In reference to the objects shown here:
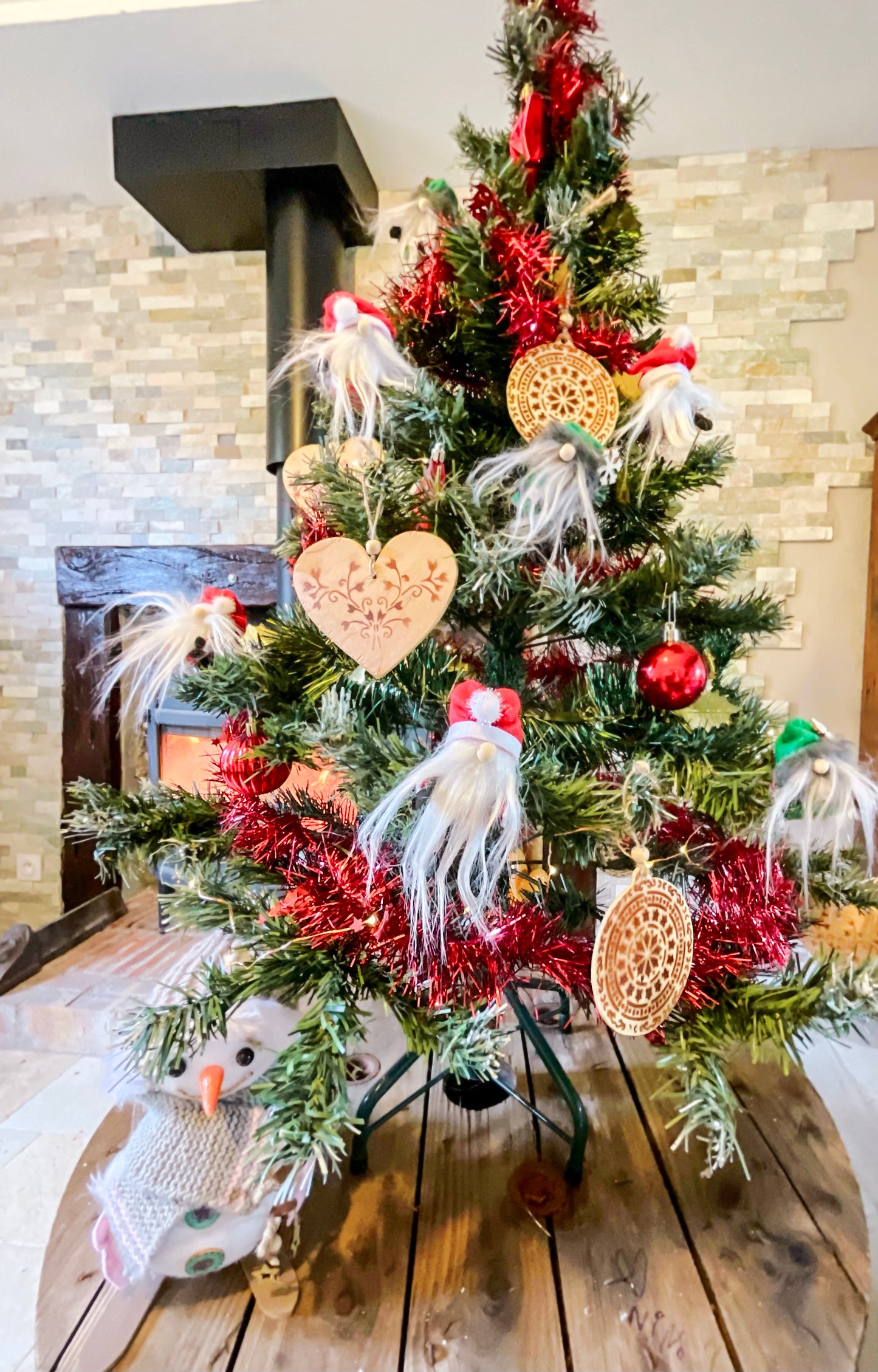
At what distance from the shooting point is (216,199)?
1.59 m

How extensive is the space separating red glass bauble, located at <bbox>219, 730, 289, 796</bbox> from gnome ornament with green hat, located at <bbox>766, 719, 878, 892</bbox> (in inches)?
16.5

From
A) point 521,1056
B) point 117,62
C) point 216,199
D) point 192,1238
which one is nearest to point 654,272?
point 216,199

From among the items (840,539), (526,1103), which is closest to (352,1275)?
(526,1103)

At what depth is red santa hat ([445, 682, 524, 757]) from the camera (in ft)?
1.50

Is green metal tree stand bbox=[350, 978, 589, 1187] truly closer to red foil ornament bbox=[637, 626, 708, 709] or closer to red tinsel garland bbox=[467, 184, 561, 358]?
red foil ornament bbox=[637, 626, 708, 709]

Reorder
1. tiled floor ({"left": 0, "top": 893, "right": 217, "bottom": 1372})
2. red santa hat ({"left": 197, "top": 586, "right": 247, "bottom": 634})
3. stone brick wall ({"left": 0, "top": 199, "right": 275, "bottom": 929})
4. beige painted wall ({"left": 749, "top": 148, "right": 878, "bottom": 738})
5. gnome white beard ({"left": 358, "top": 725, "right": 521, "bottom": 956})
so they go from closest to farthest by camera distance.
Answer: gnome white beard ({"left": 358, "top": 725, "right": 521, "bottom": 956})
red santa hat ({"left": 197, "top": 586, "right": 247, "bottom": 634})
tiled floor ({"left": 0, "top": 893, "right": 217, "bottom": 1372})
beige painted wall ({"left": 749, "top": 148, "right": 878, "bottom": 738})
stone brick wall ({"left": 0, "top": 199, "right": 275, "bottom": 929})

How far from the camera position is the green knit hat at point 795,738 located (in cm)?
53

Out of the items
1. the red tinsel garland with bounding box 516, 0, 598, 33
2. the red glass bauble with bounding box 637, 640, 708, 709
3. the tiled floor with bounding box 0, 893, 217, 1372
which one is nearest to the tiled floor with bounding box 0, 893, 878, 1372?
the tiled floor with bounding box 0, 893, 217, 1372

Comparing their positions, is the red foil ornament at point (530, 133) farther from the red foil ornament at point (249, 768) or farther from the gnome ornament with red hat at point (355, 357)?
the red foil ornament at point (249, 768)

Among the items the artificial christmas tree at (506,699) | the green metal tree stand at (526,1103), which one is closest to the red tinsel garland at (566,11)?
the artificial christmas tree at (506,699)

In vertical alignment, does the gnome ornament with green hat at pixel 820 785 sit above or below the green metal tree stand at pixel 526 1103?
above

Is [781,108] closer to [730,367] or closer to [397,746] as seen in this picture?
Result: [730,367]

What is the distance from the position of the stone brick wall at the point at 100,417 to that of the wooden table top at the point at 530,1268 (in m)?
1.44

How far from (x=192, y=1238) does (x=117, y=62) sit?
1916mm
